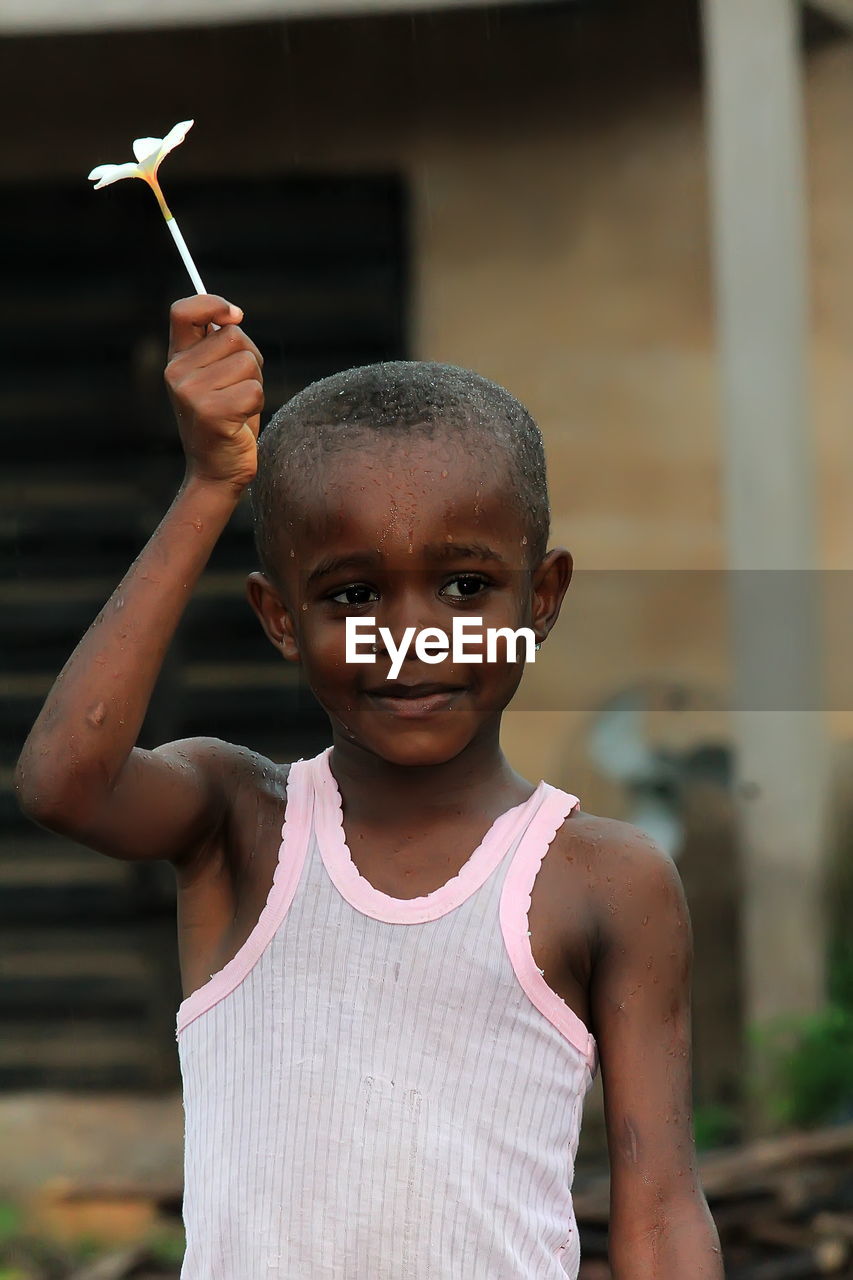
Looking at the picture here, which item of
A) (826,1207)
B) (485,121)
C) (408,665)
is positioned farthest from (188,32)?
(408,665)

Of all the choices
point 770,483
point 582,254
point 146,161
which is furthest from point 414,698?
point 582,254

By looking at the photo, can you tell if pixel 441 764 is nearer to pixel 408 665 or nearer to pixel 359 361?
pixel 408 665

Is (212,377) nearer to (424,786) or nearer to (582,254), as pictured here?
(424,786)

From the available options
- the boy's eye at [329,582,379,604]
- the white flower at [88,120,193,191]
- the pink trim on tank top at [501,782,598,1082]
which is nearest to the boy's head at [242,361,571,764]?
the boy's eye at [329,582,379,604]

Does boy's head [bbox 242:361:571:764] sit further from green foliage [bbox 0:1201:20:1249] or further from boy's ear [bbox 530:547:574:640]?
green foliage [bbox 0:1201:20:1249]

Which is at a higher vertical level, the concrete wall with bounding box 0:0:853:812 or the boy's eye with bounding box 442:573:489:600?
the concrete wall with bounding box 0:0:853:812

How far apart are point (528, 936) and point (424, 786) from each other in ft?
0.53

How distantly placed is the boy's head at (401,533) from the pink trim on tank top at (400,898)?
3.0 inches

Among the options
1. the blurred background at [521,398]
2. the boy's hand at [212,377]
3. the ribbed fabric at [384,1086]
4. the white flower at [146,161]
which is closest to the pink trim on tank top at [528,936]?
the ribbed fabric at [384,1086]

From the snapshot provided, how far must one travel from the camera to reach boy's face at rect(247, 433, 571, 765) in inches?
58.5

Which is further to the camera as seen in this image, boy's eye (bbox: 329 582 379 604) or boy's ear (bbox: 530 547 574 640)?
boy's ear (bbox: 530 547 574 640)

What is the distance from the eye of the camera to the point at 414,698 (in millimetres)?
1496

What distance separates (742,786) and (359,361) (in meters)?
1.40

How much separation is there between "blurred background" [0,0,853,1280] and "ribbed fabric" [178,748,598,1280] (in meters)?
2.70
